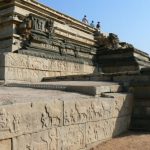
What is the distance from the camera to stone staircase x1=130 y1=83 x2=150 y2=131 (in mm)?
6691

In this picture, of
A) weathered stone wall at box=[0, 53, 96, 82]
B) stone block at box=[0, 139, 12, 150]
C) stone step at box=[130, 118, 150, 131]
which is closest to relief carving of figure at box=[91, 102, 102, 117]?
stone step at box=[130, 118, 150, 131]

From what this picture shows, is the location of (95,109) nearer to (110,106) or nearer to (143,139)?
(110,106)

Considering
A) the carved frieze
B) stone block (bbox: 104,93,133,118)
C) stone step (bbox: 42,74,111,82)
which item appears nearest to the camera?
stone block (bbox: 104,93,133,118)

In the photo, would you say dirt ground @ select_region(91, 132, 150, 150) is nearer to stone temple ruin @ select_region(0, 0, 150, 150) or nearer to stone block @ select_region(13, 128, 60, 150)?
stone temple ruin @ select_region(0, 0, 150, 150)

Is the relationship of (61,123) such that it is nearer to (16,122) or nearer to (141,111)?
(16,122)

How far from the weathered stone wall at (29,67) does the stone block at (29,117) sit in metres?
4.27

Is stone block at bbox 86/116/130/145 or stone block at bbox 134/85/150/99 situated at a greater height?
stone block at bbox 134/85/150/99

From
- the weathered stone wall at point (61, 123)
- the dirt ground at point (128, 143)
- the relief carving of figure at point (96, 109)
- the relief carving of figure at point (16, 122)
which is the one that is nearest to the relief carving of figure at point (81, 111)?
the weathered stone wall at point (61, 123)

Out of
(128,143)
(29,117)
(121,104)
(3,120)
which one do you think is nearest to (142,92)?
(121,104)

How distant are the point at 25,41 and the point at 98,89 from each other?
15.5ft

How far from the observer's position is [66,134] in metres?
4.65

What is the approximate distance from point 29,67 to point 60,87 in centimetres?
315

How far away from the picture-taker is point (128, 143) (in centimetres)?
539

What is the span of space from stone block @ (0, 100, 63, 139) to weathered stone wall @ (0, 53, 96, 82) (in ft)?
14.0
